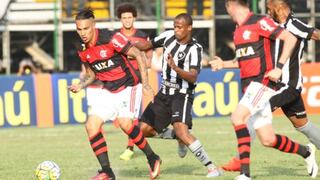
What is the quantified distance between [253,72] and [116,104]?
65.9 inches

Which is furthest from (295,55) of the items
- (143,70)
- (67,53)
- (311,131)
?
(67,53)

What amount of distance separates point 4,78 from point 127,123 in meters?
9.56

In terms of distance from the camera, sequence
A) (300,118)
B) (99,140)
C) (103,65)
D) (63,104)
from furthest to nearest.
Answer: (63,104) → (300,118) → (103,65) → (99,140)

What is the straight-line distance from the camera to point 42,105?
1972 centimetres

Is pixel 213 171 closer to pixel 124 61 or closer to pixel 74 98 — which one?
pixel 124 61

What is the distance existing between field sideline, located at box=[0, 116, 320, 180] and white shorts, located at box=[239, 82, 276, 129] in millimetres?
901

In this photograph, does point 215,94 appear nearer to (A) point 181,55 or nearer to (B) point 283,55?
(A) point 181,55

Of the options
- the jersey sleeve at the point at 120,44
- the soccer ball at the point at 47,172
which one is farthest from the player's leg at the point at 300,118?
the soccer ball at the point at 47,172

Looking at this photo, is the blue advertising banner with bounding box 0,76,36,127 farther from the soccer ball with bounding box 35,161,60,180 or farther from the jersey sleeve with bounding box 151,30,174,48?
the soccer ball with bounding box 35,161,60,180

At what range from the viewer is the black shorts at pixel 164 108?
11.3 m

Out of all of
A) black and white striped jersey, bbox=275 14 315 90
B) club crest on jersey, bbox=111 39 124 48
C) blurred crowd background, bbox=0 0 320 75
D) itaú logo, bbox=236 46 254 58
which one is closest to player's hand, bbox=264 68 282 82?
itaú logo, bbox=236 46 254 58

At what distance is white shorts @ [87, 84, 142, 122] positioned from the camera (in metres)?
10.4

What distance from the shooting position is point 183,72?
10.8 meters

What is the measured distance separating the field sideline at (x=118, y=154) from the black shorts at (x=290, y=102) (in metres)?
0.72
